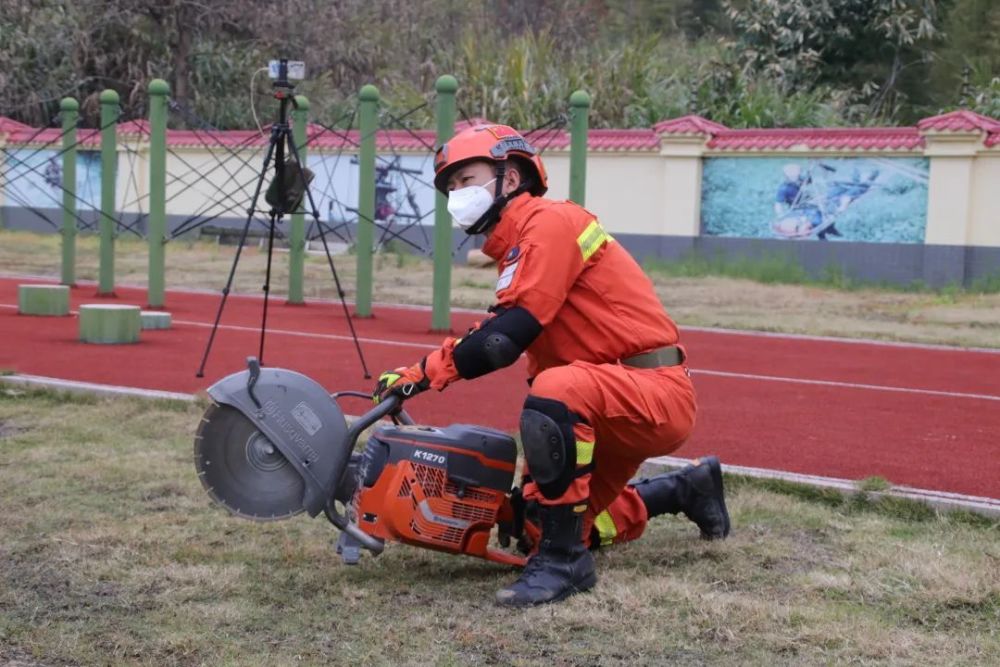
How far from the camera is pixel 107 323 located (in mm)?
11188

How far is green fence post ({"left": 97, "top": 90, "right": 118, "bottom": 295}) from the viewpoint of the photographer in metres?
15.5

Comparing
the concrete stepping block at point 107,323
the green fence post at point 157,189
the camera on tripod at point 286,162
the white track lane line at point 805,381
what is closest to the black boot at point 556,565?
the camera on tripod at point 286,162

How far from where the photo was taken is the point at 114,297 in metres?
16.2

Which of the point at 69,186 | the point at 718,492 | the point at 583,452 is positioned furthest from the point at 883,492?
the point at 69,186

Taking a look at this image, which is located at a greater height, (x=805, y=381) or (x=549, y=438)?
(x=549, y=438)

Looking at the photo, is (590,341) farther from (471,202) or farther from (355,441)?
(355,441)

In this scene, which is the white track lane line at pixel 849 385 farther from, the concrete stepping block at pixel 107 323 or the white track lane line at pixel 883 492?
the concrete stepping block at pixel 107 323

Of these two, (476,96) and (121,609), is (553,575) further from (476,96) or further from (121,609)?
(476,96)

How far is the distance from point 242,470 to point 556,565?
3.70 ft

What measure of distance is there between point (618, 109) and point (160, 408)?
65.7 feet

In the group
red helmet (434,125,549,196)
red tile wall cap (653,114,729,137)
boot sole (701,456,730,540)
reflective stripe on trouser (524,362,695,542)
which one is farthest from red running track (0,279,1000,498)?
red tile wall cap (653,114,729,137)

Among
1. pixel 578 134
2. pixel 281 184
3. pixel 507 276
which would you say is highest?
pixel 578 134

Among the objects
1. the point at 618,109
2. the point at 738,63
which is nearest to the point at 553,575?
the point at 618,109

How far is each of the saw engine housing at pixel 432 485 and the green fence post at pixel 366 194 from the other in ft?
29.9
